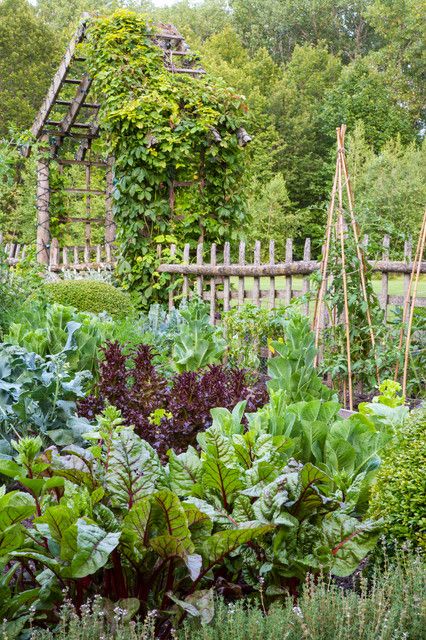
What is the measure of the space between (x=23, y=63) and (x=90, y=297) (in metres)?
22.7

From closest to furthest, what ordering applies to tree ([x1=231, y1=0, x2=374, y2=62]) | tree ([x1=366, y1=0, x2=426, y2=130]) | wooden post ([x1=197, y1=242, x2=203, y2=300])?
wooden post ([x1=197, y1=242, x2=203, y2=300]), tree ([x1=366, y1=0, x2=426, y2=130]), tree ([x1=231, y1=0, x2=374, y2=62])

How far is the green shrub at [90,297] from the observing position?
30.3 feet

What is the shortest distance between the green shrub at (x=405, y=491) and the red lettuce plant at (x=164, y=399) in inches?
48.1

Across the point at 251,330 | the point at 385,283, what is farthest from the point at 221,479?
the point at 251,330

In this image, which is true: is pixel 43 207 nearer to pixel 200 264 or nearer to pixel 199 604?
pixel 200 264

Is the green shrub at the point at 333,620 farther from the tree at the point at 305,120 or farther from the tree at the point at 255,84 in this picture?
the tree at the point at 305,120

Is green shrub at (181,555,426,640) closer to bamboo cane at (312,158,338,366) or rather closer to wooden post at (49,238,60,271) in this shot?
bamboo cane at (312,158,338,366)

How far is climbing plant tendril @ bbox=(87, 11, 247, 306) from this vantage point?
10.6 meters

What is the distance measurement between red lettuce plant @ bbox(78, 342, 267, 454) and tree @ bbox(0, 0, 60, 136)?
26186 millimetres

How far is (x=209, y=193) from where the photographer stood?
434 inches

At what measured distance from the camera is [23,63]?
2934 cm

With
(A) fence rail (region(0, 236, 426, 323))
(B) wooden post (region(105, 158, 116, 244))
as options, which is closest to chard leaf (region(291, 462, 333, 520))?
(A) fence rail (region(0, 236, 426, 323))

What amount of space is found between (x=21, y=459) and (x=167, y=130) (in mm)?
8495

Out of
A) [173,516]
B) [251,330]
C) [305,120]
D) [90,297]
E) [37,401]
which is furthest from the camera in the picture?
[305,120]
